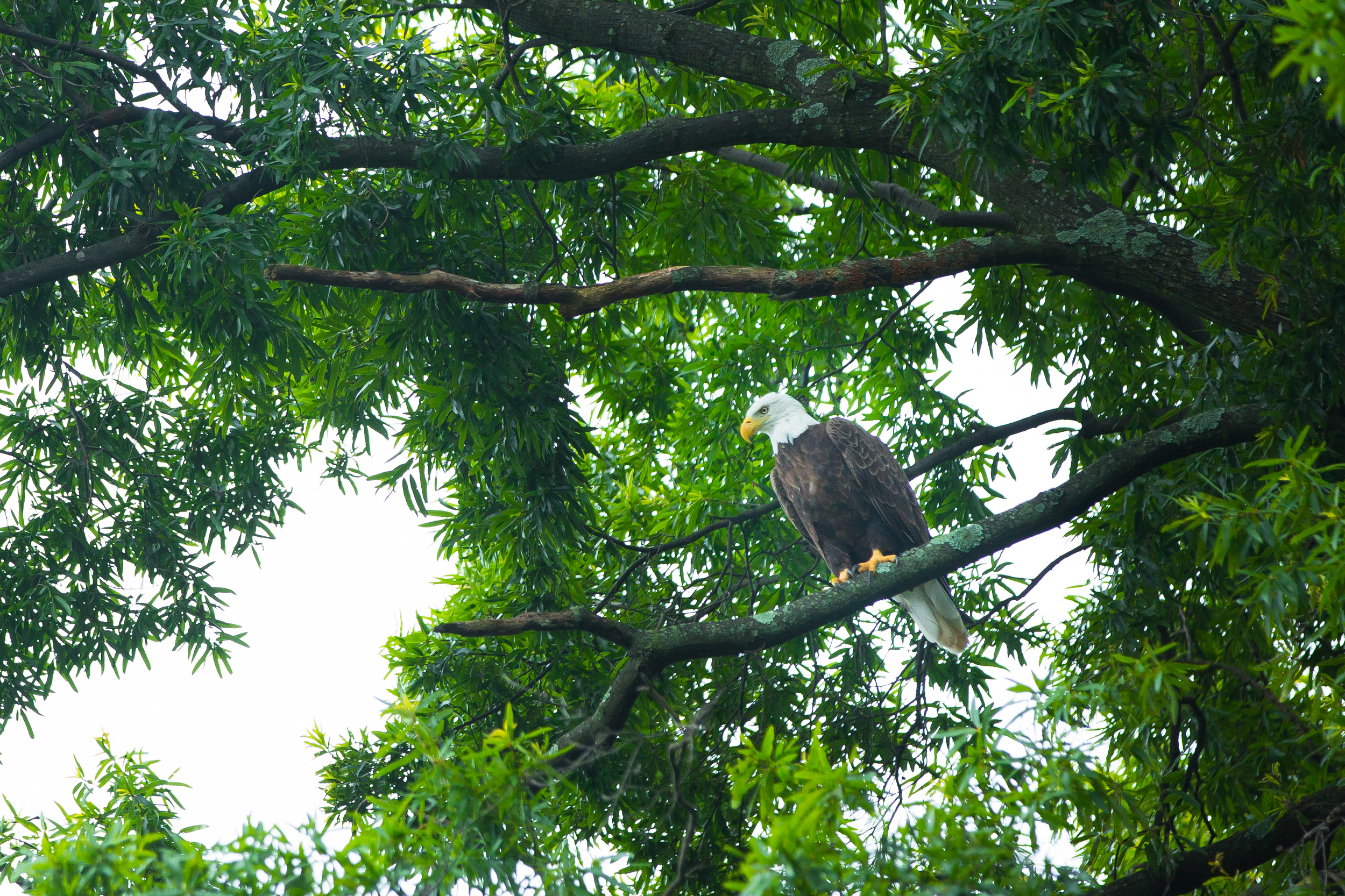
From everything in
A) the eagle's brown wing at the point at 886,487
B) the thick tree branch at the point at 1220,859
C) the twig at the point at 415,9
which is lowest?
the thick tree branch at the point at 1220,859

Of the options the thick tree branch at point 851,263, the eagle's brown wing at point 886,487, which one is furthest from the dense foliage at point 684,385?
the eagle's brown wing at point 886,487

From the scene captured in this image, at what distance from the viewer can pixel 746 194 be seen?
633cm

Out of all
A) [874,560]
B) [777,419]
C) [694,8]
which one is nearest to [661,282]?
[694,8]

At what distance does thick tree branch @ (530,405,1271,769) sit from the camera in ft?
10.5

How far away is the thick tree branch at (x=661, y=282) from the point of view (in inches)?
→ 126

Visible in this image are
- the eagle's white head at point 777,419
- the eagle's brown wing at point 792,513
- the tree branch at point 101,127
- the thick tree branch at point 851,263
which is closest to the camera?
the thick tree branch at point 851,263

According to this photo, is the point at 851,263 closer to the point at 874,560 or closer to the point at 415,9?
the point at 874,560

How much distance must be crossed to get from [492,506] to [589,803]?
1.55 meters

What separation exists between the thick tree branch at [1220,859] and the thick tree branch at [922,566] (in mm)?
1037

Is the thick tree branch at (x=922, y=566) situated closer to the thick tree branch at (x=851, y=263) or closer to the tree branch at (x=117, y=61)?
the thick tree branch at (x=851, y=263)

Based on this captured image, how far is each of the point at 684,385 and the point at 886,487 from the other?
99.5 inches

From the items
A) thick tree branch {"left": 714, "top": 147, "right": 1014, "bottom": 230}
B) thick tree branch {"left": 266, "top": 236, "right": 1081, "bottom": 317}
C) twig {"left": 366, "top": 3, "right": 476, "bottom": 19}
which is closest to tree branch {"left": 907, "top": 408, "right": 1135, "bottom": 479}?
thick tree branch {"left": 714, "top": 147, "right": 1014, "bottom": 230}

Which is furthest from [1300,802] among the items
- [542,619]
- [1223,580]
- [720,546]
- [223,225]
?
[223,225]

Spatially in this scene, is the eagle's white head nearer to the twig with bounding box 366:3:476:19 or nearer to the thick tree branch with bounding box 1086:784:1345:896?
the twig with bounding box 366:3:476:19
